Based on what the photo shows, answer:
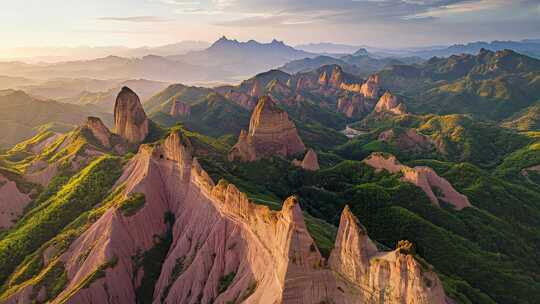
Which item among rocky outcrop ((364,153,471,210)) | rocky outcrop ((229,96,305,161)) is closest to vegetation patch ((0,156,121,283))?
rocky outcrop ((229,96,305,161))

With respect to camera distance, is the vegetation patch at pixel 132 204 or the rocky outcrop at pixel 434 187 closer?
the vegetation patch at pixel 132 204

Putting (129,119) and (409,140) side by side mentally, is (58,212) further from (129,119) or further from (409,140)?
(409,140)

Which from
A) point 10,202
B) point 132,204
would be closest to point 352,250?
point 132,204

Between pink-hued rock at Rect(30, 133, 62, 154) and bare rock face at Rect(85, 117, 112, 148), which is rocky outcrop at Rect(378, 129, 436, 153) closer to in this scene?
bare rock face at Rect(85, 117, 112, 148)

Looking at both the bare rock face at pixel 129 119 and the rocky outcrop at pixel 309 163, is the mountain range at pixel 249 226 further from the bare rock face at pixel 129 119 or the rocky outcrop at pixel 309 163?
the bare rock face at pixel 129 119

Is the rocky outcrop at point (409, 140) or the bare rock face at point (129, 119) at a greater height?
the bare rock face at point (129, 119)

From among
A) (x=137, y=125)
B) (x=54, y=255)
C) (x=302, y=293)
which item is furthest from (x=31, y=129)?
(x=302, y=293)

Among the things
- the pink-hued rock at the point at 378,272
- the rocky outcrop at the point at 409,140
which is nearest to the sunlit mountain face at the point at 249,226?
the pink-hued rock at the point at 378,272
